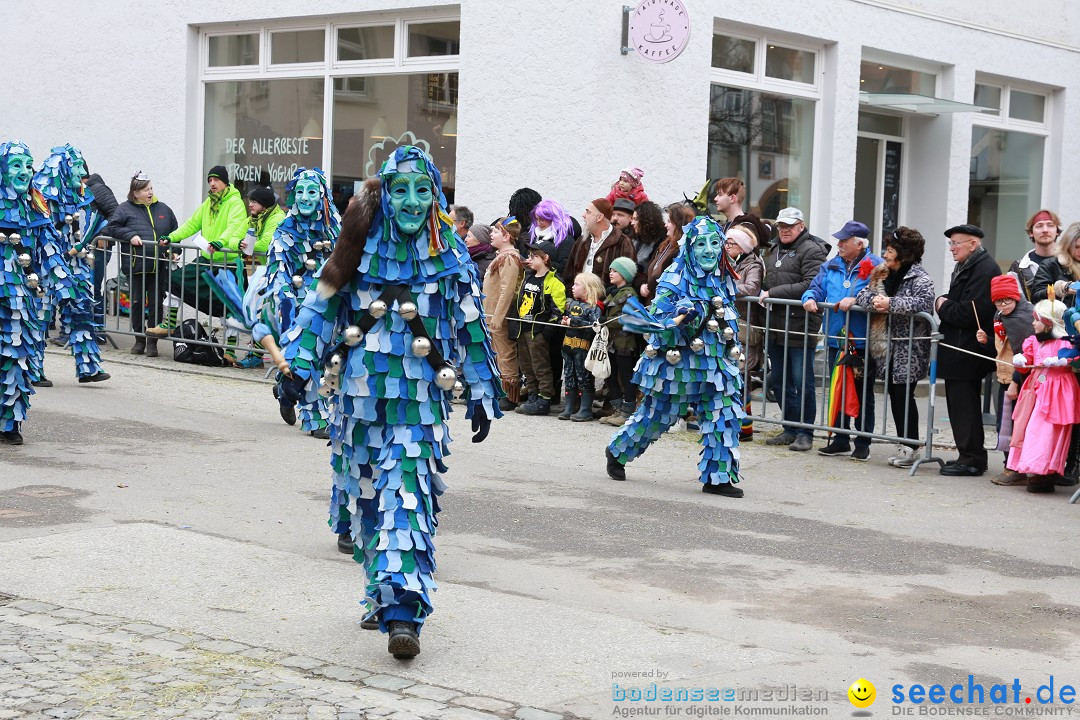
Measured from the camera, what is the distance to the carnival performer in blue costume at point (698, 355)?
30.6 feet

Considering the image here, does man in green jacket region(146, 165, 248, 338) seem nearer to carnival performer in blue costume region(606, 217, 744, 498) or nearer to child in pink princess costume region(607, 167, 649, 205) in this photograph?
child in pink princess costume region(607, 167, 649, 205)

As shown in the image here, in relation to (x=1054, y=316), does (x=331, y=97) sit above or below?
above

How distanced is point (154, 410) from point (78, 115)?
8.43m

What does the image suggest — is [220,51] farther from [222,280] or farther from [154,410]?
[154,410]

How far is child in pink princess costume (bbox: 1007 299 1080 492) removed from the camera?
9.88m

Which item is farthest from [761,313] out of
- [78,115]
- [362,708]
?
[78,115]

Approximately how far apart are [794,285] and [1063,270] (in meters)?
2.22

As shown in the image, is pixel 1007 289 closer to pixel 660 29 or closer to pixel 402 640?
pixel 660 29

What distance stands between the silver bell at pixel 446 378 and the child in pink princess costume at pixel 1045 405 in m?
5.55

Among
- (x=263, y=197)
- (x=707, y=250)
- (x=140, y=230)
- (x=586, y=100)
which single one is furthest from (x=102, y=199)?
(x=707, y=250)

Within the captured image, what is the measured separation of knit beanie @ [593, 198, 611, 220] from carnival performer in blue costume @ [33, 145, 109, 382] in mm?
4656

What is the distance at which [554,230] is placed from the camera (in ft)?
42.7

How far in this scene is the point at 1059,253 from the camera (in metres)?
10.2

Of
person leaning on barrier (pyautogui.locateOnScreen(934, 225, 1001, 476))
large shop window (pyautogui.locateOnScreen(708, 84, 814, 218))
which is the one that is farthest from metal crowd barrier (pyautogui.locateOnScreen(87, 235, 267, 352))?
person leaning on barrier (pyautogui.locateOnScreen(934, 225, 1001, 476))
